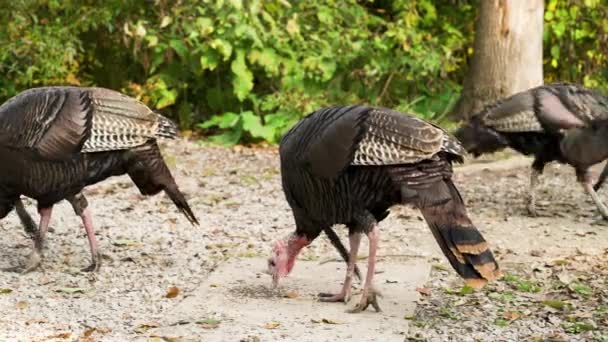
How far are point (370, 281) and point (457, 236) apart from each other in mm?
581

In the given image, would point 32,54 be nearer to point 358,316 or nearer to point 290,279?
point 290,279

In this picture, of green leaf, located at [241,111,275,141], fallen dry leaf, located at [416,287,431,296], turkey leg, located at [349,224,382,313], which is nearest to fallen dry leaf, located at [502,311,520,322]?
fallen dry leaf, located at [416,287,431,296]

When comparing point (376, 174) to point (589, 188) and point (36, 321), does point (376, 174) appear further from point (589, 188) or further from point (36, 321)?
point (589, 188)

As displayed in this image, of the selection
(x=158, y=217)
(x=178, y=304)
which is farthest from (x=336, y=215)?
(x=158, y=217)

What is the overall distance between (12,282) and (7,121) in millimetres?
905

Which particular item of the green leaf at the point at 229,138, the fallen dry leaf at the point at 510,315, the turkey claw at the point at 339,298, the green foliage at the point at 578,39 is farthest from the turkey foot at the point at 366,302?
the green foliage at the point at 578,39

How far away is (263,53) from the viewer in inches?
424

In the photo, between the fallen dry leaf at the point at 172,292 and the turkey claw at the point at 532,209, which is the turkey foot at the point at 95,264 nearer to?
the fallen dry leaf at the point at 172,292

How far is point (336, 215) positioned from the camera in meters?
5.45

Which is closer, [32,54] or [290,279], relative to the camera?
[290,279]

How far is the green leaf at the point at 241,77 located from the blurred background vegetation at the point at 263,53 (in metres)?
0.01

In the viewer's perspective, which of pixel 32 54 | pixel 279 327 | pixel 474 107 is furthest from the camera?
pixel 32 54

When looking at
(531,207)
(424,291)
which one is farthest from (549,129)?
(424,291)

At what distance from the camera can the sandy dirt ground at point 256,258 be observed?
5.29 m
